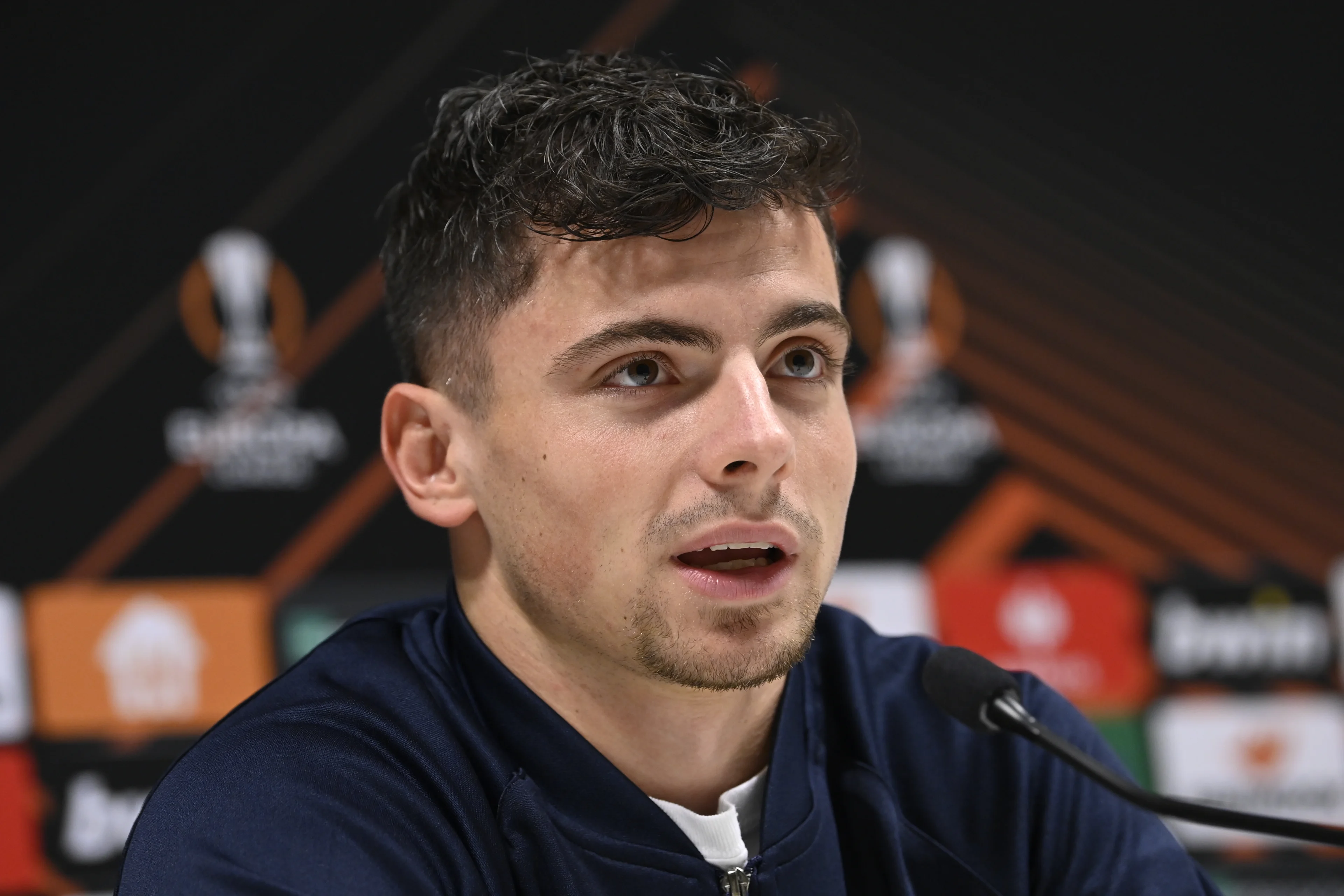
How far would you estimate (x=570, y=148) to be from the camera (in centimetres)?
137

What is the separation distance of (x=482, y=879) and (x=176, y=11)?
1989 mm

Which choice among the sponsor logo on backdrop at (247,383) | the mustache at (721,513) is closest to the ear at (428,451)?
the mustache at (721,513)

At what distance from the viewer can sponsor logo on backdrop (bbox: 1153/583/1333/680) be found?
2812 millimetres

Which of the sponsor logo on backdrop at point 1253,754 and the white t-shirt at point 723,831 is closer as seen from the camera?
the white t-shirt at point 723,831

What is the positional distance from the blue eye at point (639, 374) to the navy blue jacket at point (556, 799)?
324 mm

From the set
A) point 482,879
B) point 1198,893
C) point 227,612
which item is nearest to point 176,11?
point 227,612

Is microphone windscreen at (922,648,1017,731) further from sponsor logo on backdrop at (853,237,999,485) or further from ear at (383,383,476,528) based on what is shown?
sponsor logo on backdrop at (853,237,999,485)

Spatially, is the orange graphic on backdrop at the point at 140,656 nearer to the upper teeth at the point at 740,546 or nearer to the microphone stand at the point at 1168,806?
the upper teeth at the point at 740,546

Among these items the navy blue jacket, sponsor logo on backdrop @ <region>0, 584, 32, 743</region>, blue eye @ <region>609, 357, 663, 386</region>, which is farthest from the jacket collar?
sponsor logo on backdrop @ <region>0, 584, 32, 743</region>

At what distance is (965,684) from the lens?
123 centimetres

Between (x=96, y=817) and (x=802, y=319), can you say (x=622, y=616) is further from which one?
(x=96, y=817)

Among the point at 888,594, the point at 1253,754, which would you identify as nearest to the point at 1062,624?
the point at 888,594

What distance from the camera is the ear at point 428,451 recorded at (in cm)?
144

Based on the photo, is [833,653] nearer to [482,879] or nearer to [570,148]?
[482,879]
